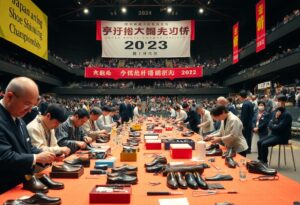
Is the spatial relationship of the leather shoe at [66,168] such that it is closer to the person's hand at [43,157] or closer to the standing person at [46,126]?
the person's hand at [43,157]

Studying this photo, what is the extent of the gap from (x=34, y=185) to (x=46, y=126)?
4.45ft

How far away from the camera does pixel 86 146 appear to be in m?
4.20

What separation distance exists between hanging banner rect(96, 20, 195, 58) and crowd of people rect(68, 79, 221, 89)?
6109mm

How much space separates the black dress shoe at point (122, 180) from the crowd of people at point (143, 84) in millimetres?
24617

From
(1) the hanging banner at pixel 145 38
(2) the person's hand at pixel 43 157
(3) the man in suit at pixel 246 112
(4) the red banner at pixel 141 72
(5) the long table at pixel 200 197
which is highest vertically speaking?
(1) the hanging banner at pixel 145 38

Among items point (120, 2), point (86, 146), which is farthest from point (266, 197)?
point (120, 2)

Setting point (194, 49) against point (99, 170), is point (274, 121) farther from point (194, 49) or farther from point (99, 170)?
point (194, 49)

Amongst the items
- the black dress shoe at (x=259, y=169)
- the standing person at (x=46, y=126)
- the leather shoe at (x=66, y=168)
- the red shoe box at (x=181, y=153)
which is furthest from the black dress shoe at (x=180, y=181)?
the standing person at (x=46, y=126)

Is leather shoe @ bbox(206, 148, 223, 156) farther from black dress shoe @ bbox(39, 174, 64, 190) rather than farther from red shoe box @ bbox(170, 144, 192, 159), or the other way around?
black dress shoe @ bbox(39, 174, 64, 190)

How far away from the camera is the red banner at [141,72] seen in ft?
77.9

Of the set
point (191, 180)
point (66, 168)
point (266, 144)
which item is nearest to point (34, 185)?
point (66, 168)

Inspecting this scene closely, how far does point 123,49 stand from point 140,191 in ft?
Answer: 63.5

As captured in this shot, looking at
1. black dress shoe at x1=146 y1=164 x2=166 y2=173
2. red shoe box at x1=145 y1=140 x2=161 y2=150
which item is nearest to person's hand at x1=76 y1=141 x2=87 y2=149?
red shoe box at x1=145 y1=140 x2=161 y2=150

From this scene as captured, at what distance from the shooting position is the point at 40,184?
214cm
